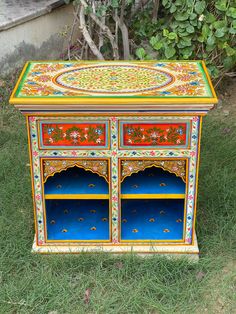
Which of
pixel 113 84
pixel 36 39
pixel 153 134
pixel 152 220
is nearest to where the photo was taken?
pixel 153 134

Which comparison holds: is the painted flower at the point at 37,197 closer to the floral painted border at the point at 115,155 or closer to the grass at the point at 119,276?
the floral painted border at the point at 115,155

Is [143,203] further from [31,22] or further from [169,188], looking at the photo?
[31,22]

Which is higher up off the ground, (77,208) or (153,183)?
(153,183)

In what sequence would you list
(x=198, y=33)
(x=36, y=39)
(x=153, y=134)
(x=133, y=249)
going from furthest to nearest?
(x=36, y=39) → (x=198, y=33) → (x=133, y=249) → (x=153, y=134)

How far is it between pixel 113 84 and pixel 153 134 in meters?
0.38

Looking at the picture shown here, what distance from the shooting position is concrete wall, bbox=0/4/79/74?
227 inches

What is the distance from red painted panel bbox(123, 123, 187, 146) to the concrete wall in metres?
3.05

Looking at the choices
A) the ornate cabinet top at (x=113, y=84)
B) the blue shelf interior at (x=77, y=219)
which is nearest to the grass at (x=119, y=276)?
the blue shelf interior at (x=77, y=219)

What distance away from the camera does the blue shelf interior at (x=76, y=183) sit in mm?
3301

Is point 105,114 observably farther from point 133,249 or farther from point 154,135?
point 133,249

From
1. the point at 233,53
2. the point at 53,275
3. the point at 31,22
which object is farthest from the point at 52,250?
the point at 31,22

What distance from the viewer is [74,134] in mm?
3047

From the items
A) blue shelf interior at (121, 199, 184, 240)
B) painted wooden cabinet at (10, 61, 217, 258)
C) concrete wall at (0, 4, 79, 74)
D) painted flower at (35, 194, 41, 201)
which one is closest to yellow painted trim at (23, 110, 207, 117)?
painted wooden cabinet at (10, 61, 217, 258)

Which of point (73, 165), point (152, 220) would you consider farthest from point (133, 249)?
point (73, 165)
